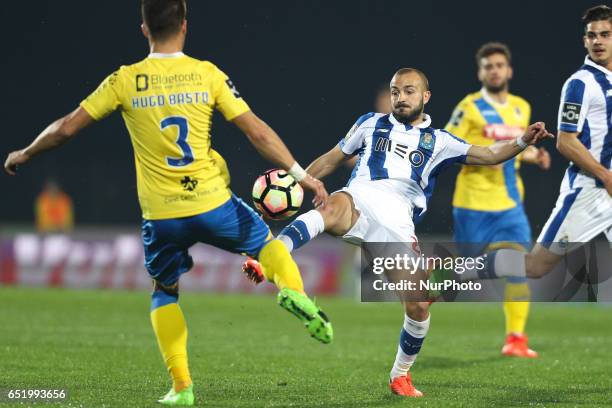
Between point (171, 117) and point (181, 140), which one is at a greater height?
point (171, 117)

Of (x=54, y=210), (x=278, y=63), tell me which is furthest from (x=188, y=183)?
(x=278, y=63)

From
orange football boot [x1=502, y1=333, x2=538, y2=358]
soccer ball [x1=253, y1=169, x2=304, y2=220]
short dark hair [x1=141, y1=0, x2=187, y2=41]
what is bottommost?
orange football boot [x1=502, y1=333, x2=538, y2=358]

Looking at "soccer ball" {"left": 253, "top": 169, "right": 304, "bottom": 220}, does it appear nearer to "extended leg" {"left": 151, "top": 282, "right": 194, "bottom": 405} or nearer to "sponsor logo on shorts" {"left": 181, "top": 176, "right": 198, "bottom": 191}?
"extended leg" {"left": 151, "top": 282, "right": 194, "bottom": 405}

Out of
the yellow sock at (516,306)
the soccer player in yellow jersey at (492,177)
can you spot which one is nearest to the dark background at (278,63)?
the soccer player in yellow jersey at (492,177)

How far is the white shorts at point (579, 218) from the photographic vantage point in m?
6.83

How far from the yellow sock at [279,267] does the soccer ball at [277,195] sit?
0.93 meters

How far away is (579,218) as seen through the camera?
6.90 metres

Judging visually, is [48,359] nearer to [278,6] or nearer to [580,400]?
[580,400]

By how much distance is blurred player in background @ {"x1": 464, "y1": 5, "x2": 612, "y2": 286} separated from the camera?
6.78 m

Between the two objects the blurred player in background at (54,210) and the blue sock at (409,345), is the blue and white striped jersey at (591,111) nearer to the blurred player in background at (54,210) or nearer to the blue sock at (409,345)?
the blue sock at (409,345)

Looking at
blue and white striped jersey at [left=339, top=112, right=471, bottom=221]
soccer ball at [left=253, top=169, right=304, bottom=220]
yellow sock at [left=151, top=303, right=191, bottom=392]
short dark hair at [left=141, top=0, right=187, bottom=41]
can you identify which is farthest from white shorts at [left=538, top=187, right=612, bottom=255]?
short dark hair at [left=141, top=0, right=187, bottom=41]

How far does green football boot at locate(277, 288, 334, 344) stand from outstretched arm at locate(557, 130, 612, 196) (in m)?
2.50

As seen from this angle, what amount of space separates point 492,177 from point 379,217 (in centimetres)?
347

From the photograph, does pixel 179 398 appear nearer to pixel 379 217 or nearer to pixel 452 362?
pixel 379 217
